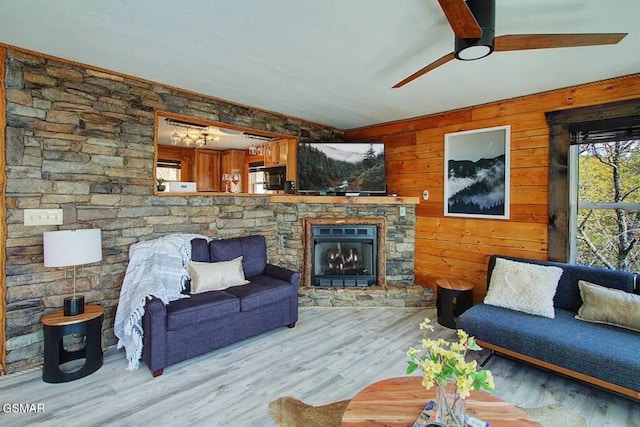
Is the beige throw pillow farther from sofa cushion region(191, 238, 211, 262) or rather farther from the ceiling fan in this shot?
sofa cushion region(191, 238, 211, 262)

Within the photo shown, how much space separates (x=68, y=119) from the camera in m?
2.73

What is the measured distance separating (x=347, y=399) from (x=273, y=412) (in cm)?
53

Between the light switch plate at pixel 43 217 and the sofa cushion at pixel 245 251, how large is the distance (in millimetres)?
1328

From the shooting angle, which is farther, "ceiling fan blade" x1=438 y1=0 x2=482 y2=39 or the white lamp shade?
the white lamp shade

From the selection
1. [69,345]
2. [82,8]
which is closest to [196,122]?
[82,8]

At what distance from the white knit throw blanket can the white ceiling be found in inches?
64.2

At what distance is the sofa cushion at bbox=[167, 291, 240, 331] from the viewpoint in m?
2.61

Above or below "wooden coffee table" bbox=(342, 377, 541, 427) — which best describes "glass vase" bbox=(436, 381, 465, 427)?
above

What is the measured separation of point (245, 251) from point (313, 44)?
2316 mm

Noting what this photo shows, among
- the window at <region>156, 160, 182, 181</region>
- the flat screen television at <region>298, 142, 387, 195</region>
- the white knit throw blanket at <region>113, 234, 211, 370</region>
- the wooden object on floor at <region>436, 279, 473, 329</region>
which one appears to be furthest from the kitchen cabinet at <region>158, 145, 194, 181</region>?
the wooden object on floor at <region>436, 279, 473, 329</region>

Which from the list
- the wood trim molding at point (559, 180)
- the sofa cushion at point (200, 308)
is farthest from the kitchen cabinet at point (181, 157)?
the wood trim molding at point (559, 180)

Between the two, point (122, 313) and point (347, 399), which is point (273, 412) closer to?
point (347, 399)

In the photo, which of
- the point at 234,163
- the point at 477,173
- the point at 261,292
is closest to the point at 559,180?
the point at 477,173

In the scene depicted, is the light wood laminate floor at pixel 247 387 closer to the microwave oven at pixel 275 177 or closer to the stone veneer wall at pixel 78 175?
the stone veneer wall at pixel 78 175
